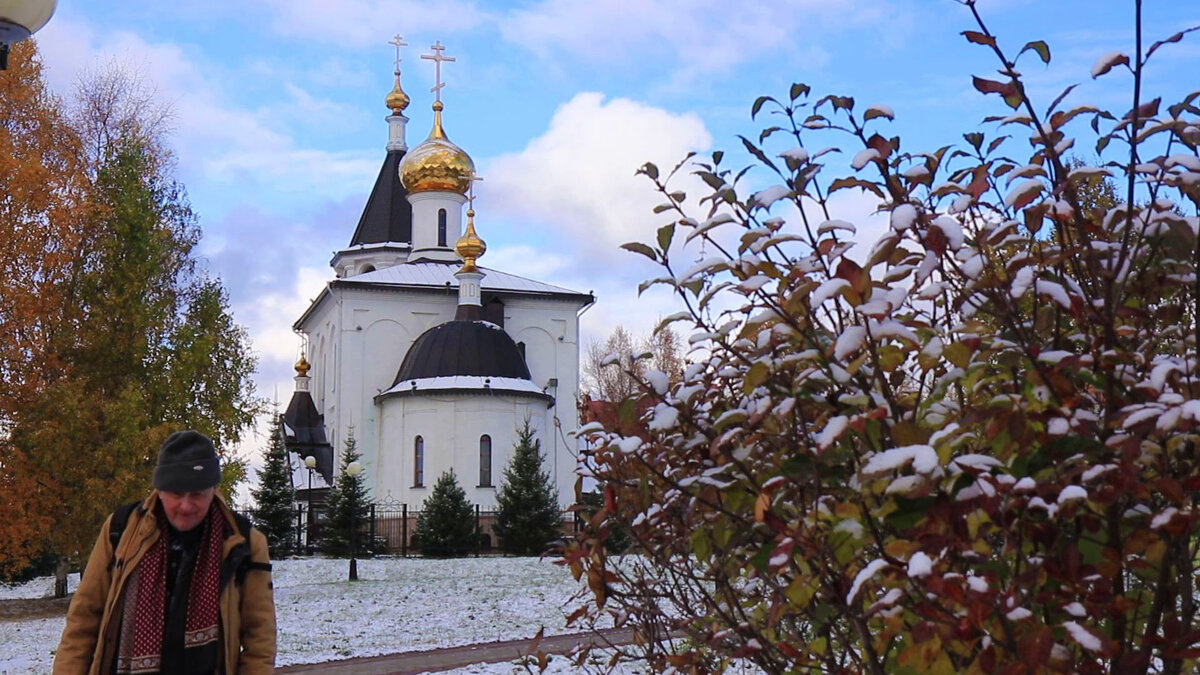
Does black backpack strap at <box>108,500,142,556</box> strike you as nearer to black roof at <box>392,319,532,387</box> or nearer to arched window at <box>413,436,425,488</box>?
black roof at <box>392,319,532,387</box>

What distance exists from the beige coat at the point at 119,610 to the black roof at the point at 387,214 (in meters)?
44.6

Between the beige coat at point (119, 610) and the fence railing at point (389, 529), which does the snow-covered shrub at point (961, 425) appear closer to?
the beige coat at point (119, 610)

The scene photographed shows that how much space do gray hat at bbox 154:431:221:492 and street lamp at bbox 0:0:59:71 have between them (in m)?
1.96

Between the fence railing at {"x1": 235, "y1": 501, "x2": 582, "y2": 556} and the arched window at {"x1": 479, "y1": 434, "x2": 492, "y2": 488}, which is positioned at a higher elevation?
the arched window at {"x1": 479, "y1": 434, "x2": 492, "y2": 488}

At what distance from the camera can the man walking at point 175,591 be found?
12.7 ft

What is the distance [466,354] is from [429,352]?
1.34 m

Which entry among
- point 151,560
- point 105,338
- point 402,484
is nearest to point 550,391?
point 402,484

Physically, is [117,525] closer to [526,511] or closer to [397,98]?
[526,511]

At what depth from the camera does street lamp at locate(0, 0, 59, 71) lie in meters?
4.78

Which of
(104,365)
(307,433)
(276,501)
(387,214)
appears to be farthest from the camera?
(387,214)

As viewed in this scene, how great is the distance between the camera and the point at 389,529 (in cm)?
3397

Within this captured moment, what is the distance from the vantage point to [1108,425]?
7.96ft

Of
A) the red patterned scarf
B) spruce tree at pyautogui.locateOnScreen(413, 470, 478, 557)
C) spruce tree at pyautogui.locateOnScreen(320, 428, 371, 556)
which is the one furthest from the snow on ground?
the red patterned scarf

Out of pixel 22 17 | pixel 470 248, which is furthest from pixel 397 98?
pixel 22 17
